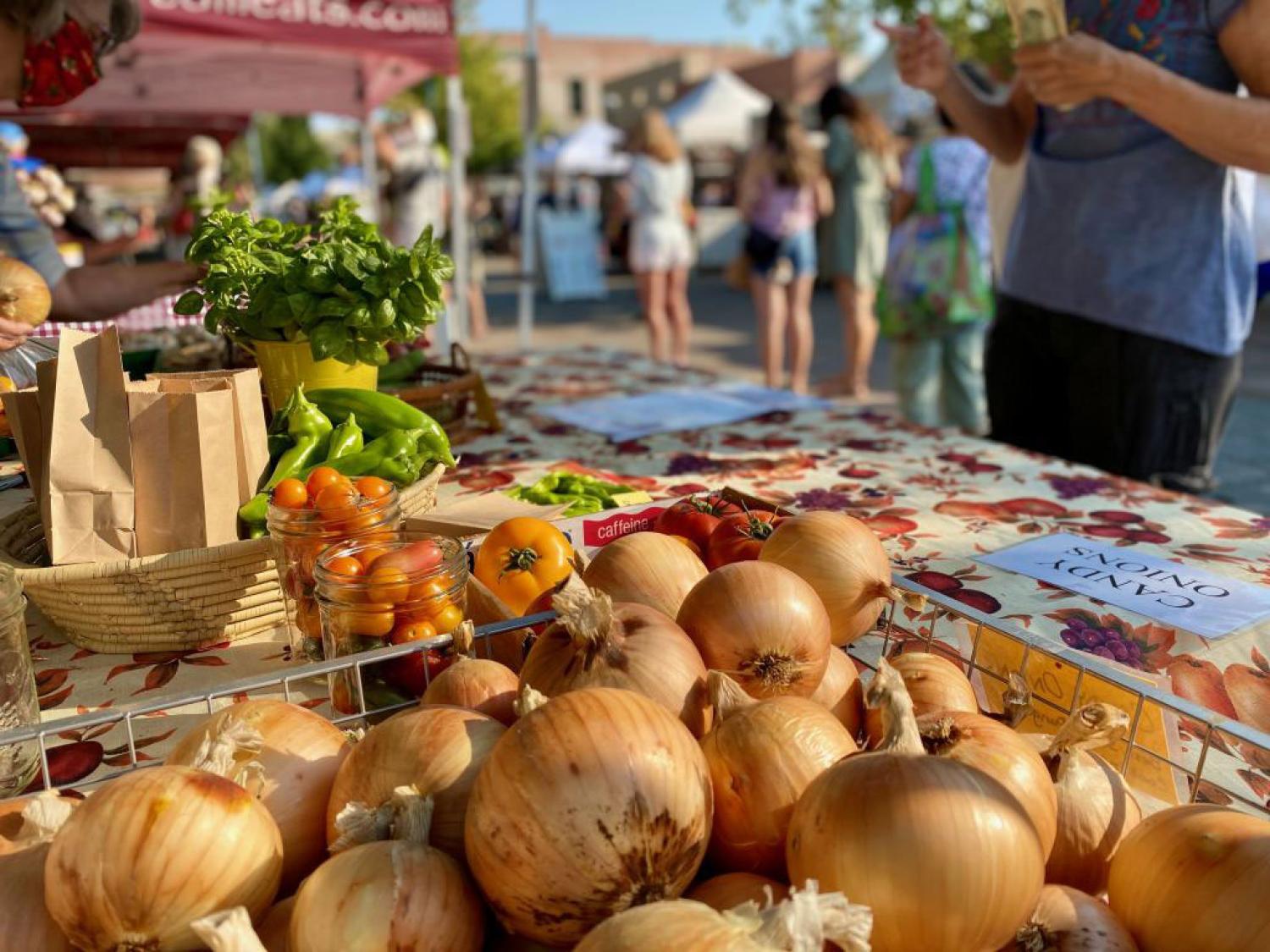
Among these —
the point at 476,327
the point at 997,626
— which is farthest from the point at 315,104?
the point at 997,626

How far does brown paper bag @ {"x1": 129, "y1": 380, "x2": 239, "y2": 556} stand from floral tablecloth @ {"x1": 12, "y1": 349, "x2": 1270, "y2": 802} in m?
0.16

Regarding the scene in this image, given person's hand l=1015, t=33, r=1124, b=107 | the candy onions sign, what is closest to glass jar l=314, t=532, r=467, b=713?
person's hand l=1015, t=33, r=1124, b=107

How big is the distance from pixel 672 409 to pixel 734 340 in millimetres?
6999

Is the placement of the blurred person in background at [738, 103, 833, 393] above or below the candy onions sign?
below

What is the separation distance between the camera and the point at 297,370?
5.52ft

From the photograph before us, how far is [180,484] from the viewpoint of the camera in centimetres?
122

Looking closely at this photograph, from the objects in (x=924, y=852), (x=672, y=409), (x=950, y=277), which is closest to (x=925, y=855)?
(x=924, y=852)

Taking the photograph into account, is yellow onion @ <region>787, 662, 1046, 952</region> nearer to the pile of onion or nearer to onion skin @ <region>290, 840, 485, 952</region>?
onion skin @ <region>290, 840, 485, 952</region>

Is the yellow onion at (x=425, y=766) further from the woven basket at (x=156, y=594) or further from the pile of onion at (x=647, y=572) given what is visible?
the woven basket at (x=156, y=594)

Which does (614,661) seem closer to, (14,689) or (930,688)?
(930,688)

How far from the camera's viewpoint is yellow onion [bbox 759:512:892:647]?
39.4 inches

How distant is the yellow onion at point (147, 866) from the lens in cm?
60

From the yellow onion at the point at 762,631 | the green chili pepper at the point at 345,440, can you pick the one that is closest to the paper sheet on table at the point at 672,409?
the green chili pepper at the point at 345,440

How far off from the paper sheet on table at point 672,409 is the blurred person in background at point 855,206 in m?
3.31
